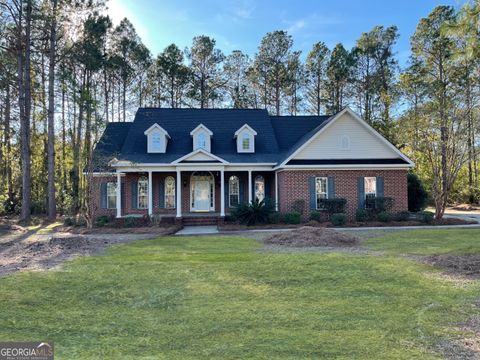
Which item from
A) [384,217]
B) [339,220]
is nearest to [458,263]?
[339,220]

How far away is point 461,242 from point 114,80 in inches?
1172

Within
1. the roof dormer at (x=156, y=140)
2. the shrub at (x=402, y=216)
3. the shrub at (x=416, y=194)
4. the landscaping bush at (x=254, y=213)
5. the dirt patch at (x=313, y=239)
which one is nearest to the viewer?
the dirt patch at (x=313, y=239)

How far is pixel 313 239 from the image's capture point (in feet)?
38.3

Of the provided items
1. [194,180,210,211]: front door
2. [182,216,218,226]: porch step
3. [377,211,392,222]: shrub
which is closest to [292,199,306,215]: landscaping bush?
[377,211,392,222]: shrub

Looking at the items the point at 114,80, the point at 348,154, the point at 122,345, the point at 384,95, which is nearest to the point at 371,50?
the point at 384,95

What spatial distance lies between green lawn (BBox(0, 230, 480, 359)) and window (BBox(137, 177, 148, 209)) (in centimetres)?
1272

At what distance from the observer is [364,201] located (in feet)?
65.1

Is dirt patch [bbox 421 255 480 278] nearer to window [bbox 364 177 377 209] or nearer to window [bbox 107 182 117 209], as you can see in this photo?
window [bbox 364 177 377 209]

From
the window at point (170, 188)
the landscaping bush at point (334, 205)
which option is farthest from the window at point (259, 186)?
the window at point (170, 188)

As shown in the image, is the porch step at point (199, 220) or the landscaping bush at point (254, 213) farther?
the porch step at point (199, 220)

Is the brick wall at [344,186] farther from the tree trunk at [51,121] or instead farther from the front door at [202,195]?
the tree trunk at [51,121]

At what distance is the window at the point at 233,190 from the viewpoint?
21.9 meters

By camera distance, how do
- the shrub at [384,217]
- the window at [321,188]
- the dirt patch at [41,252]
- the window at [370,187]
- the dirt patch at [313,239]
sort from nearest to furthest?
the dirt patch at [41,252]
the dirt patch at [313,239]
the shrub at [384,217]
the window at [321,188]
the window at [370,187]

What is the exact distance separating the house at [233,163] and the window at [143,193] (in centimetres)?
6
